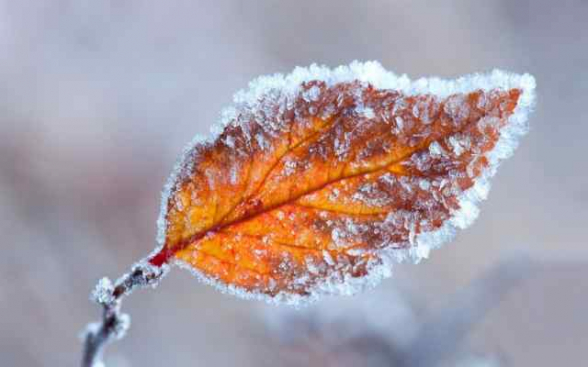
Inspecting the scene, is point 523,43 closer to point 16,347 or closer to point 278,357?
point 278,357

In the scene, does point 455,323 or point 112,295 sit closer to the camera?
point 112,295

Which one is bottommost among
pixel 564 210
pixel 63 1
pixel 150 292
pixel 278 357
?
pixel 278 357

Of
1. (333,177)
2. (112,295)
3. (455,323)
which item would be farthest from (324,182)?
(455,323)

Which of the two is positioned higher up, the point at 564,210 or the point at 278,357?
the point at 564,210

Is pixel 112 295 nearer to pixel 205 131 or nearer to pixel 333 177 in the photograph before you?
pixel 333 177

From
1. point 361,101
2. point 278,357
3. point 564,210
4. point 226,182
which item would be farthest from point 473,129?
point 564,210

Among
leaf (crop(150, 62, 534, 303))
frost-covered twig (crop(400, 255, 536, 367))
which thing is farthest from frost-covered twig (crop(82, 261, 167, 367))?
frost-covered twig (crop(400, 255, 536, 367))

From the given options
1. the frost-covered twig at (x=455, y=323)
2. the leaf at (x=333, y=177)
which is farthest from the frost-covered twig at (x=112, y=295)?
the frost-covered twig at (x=455, y=323)
